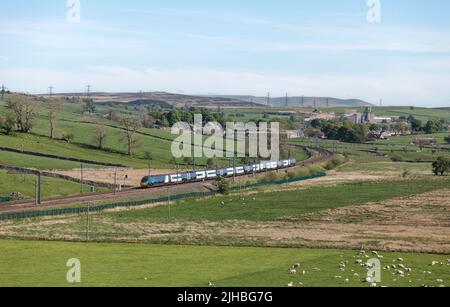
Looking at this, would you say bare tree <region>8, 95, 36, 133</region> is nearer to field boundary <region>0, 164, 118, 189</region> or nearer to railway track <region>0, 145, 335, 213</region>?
field boundary <region>0, 164, 118, 189</region>

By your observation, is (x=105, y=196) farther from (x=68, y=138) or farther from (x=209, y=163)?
(x=68, y=138)

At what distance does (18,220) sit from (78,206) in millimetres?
14541

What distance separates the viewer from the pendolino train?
123m

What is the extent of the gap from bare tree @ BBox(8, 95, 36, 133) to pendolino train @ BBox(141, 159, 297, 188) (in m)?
60.9

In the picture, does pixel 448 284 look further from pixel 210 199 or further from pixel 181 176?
pixel 181 176

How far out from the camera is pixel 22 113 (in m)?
186

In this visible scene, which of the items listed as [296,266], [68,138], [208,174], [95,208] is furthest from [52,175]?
[296,266]

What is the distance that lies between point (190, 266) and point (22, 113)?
143392 mm

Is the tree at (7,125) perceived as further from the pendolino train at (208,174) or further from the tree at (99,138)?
the pendolino train at (208,174)

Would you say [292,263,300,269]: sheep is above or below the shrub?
below

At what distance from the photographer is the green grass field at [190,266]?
150 ft

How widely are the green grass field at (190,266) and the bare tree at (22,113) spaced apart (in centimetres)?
12360

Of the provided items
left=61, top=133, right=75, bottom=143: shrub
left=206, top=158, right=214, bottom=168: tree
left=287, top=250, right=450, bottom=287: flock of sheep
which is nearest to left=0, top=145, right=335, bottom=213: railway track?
left=206, top=158, right=214, bottom=168: tree

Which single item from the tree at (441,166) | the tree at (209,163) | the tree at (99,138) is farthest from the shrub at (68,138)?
the tree at (441,166)
